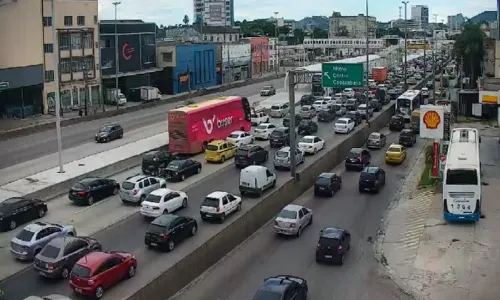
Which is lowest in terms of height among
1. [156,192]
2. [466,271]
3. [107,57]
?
[466,271]

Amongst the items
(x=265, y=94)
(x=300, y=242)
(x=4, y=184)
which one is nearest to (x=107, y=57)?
(x=265, y=94)

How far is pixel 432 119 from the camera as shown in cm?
3369

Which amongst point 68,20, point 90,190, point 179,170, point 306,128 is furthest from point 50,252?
point 68,20

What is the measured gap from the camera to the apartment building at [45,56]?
51719 millimetres

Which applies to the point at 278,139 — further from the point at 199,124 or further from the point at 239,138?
the point at 199,124

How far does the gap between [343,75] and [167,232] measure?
2012cm

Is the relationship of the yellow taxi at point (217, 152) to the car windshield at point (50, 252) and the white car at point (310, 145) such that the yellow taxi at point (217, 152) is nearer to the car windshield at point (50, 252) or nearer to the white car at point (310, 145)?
the white car at point (310, 145)

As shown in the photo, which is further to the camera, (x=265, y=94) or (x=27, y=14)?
(x=265, y=94)

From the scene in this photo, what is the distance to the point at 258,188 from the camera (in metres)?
29.2

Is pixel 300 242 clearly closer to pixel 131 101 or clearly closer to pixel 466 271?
pixel 466 271

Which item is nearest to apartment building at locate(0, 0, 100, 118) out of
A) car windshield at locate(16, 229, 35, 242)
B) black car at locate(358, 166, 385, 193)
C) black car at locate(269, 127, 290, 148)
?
black car at locate(269, 127, 290, 148)

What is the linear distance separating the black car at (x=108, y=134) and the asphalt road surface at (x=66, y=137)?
3.42 ft

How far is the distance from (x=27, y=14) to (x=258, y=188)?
32.6m

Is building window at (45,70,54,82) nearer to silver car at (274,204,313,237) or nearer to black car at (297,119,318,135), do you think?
→ black car at (297,119,318,135)
